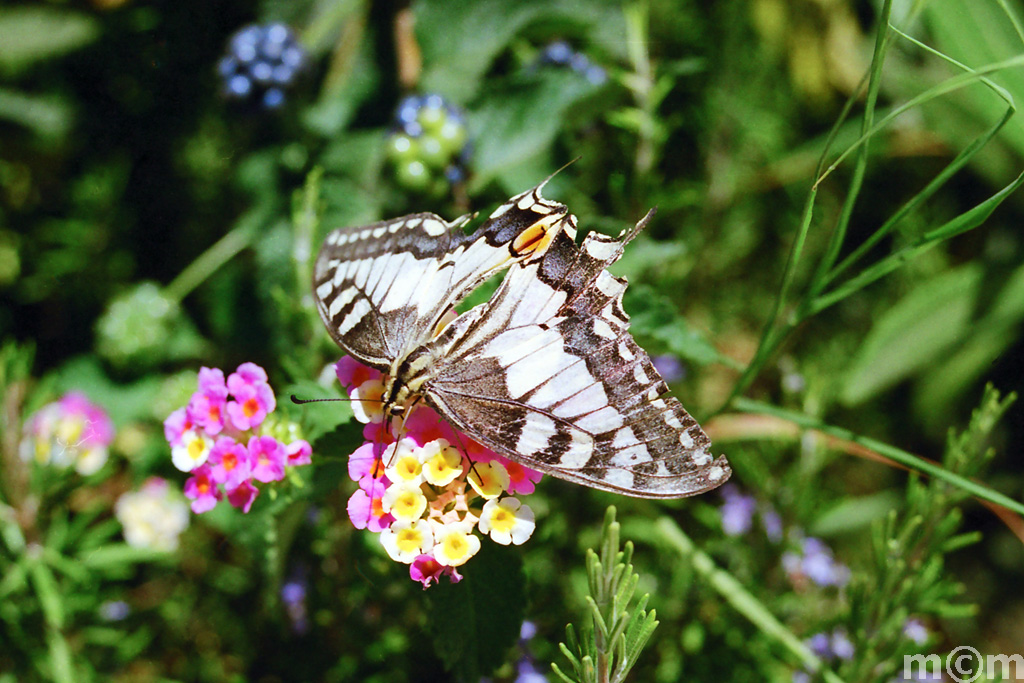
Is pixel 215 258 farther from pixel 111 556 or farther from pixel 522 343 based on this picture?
pixel 522 343

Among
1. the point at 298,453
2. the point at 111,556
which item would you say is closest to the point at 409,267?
the point at 298,453

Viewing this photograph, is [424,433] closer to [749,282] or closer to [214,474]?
[214,474]

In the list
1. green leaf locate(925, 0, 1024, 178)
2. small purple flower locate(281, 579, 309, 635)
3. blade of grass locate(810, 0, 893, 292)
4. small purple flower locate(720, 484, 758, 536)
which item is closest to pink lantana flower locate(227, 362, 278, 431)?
small purple flower locate(281, 579, 309, 635)

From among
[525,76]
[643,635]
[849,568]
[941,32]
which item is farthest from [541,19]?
[849,568]

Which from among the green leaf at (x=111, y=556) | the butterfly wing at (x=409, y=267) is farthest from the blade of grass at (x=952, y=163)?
the green leaf at (x=111, y=556)

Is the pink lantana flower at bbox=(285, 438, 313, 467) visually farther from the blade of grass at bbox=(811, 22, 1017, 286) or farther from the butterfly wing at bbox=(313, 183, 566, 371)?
the blade of grass at bbox=(811, 22, 1017, 286)

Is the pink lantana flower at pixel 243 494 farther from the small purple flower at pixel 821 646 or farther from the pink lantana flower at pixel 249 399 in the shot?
the small purple flower at pixel 821 646
